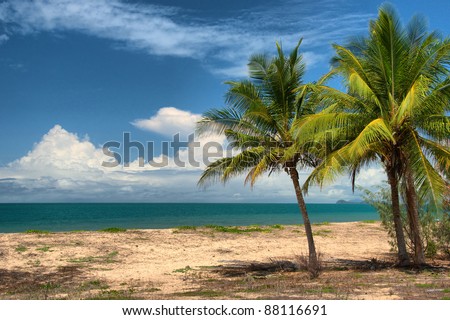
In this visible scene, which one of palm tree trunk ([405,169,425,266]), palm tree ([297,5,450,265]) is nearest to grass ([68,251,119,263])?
palm tree ([297,5,450,265])

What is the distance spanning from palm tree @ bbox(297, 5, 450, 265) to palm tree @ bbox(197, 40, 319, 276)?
1047 millimetres

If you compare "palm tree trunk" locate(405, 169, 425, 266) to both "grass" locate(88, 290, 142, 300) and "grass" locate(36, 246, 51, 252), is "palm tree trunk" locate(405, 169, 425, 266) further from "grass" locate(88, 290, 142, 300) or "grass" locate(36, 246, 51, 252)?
"grass" locate(36, 246, 51, 252)

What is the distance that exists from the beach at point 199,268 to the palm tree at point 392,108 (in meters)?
2.96

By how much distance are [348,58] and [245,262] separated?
32.3 ft

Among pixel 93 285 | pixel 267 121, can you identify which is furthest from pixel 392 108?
pixel 93 285

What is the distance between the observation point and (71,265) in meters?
18.0

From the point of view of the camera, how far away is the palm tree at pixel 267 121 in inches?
583

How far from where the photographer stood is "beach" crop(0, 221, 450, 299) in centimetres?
1149

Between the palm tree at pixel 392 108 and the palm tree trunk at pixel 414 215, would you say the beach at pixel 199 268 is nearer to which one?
the palm tree trunk at pixel 414 215

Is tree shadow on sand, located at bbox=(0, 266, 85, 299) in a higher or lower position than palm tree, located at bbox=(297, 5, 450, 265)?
lower

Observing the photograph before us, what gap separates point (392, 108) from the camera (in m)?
13.9

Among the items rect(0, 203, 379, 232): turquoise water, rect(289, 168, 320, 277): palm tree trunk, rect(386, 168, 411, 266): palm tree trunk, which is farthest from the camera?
rect(0, 203, 379, 232): turquoise water

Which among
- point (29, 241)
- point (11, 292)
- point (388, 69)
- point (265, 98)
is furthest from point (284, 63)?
point (29, 241)

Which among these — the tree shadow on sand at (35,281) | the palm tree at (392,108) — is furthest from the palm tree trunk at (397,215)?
the tree shadow on sand at (35,281)
